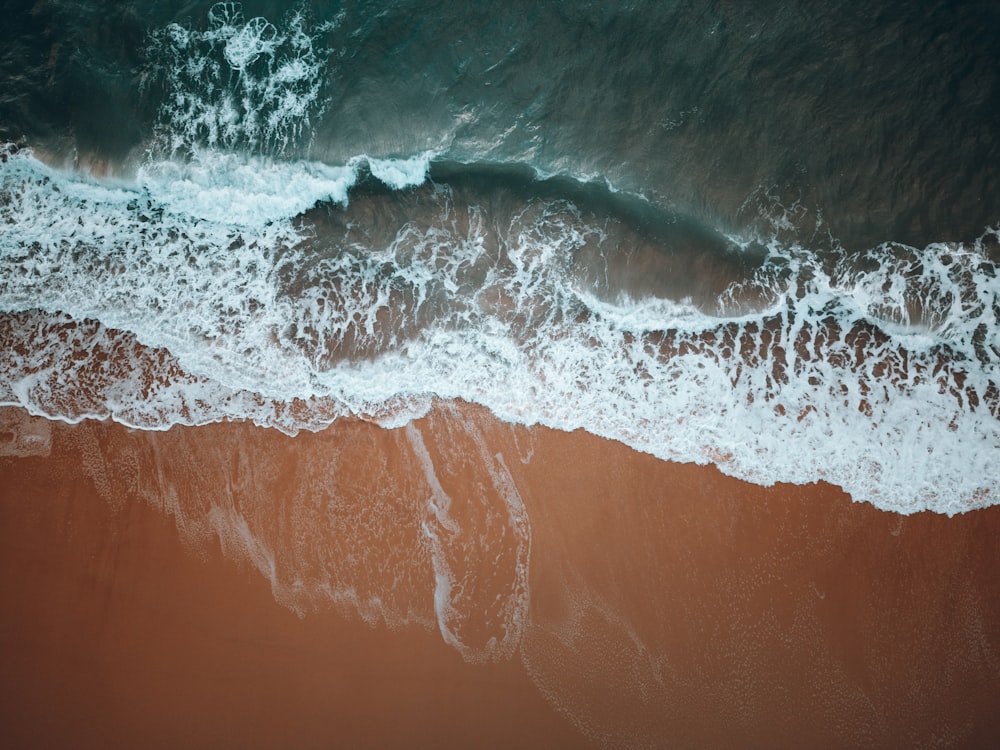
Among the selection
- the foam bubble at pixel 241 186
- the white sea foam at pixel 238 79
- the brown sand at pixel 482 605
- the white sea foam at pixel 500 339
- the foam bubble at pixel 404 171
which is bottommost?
the brown sand at pixel 482 605

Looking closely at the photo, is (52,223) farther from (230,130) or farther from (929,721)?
(929,721)

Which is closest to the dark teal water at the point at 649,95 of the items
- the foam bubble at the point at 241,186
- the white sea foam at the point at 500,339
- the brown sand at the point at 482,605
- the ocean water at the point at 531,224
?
the ocean water at the point at 531,224

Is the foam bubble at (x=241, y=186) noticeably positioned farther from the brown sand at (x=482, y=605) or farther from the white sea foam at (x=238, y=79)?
the brown sand at (x=482, y=605)

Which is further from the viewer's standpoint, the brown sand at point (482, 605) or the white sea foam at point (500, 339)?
the white sea foam at point (500, 339)

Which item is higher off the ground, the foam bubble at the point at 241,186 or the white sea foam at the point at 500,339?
the foam bubble at the point at 241,186

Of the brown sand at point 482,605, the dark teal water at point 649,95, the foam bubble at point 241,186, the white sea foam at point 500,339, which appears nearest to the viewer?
the brown sand at point 482,605

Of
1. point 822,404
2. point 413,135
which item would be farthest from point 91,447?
point 822,404
